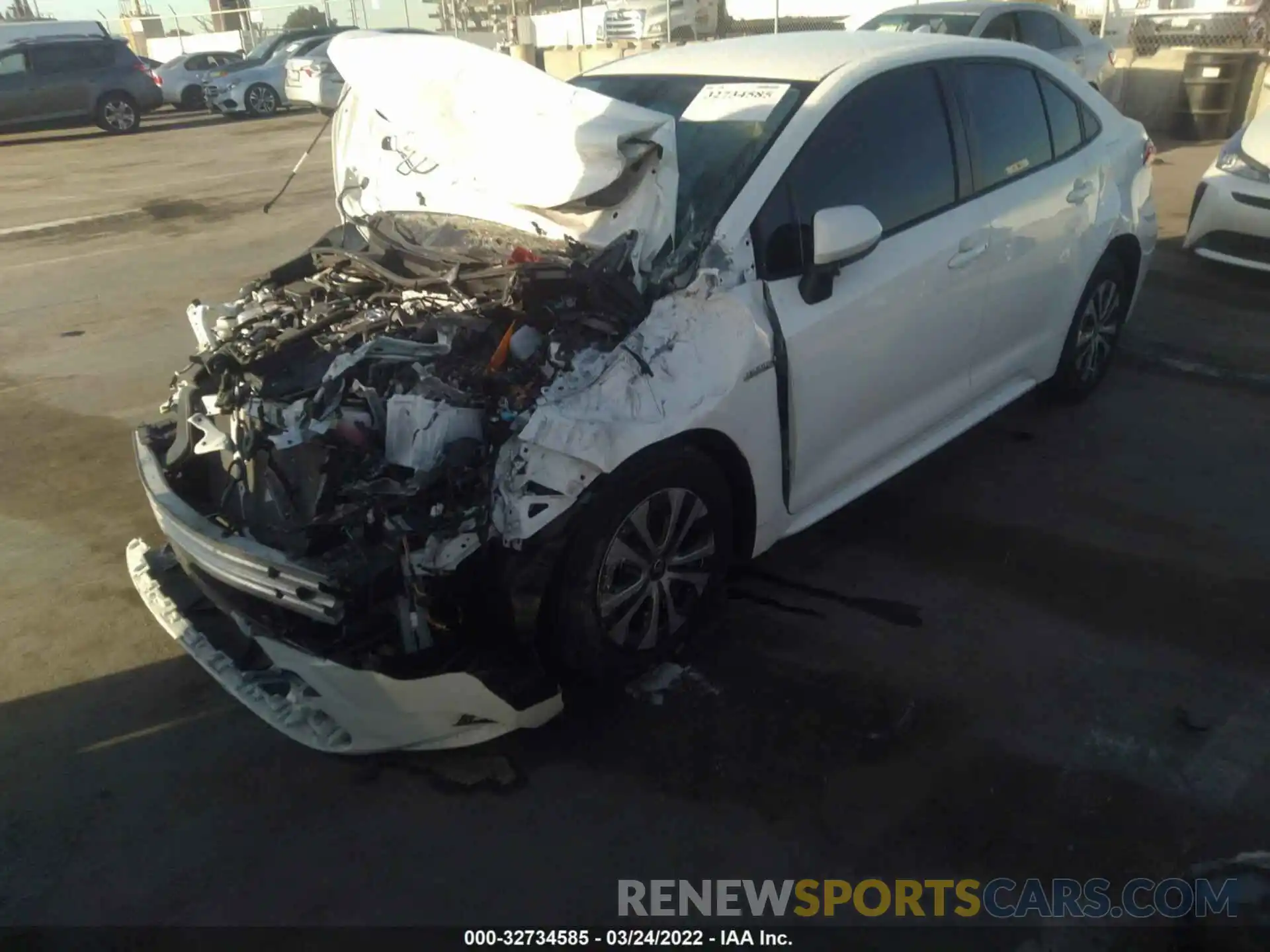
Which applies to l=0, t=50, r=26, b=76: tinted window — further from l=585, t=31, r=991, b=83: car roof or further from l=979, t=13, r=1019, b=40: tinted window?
l=585, t=31, r=991, b=83: car roof

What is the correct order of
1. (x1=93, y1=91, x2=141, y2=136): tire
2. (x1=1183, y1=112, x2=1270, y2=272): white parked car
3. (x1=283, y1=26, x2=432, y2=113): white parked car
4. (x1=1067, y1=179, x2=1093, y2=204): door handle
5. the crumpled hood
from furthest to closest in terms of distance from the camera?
(x1=93, y1=91, x2=141, y2=136): tire < (x1=283, y1=26, x2=432, y2=113): white parked car < (x1=1183, y1=112, x2=1270, y2=272): white parked car < (x1=1067, y1=179, x2=1093, y2=204): door handle < the crumpled hood

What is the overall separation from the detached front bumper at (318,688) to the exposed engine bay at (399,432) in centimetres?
4

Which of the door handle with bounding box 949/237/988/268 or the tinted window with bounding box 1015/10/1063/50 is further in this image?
Result: the tinted window with bounding box 1015/10/1063/50

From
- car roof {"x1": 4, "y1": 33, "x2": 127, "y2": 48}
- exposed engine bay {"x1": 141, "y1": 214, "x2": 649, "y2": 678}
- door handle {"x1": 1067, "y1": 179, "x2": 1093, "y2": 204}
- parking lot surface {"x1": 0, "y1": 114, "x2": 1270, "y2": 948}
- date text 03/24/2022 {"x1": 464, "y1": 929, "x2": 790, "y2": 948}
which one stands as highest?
car roof {"x1": 4, "y1": 33, "x2": 127, "y2": 48}

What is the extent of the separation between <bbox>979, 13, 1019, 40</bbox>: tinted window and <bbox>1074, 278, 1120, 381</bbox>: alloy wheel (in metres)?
6.99

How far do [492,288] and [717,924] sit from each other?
2.15 metres

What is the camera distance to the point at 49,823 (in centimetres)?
298

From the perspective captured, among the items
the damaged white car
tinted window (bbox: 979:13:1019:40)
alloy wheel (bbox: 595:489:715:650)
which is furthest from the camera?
tinted window (bbox: 979:13:1019:40)

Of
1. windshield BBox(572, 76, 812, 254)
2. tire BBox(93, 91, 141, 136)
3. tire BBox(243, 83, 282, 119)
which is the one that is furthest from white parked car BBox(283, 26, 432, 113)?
windshield BBox(572, 76, 812, 254)

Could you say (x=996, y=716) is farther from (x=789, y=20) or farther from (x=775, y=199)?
(x=789, y=20)

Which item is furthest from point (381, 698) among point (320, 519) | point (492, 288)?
point (492, 288)

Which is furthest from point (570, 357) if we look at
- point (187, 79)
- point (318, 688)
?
point (187, 79)

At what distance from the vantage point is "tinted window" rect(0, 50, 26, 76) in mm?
18172

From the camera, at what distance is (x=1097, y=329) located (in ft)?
17.5
